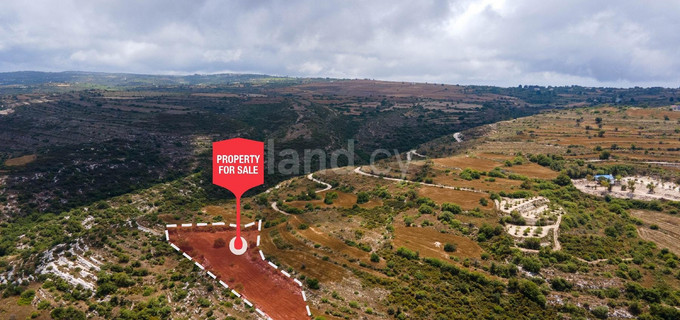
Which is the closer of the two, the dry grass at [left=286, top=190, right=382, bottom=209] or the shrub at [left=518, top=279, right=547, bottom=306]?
the shrub at [left=518, top=279, right=547, bottom=306]

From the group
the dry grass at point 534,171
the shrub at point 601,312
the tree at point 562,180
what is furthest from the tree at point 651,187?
the shrub at point 601,312

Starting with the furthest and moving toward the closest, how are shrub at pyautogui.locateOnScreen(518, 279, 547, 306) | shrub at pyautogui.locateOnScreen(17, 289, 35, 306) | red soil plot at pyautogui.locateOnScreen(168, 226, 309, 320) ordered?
shrub at pyautogui.locateOnScreen(518, 279, 547, 306), shrub at pyautogui.locateOnScreen(17, 289, 35, 306), red soil plot at pyautogui.locateOnScreen(168, 226, 309, 320)

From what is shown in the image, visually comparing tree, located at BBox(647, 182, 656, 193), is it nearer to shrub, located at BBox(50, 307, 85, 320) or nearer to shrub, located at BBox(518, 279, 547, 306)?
shrub, located at BBox(518, 279, 547, 306)

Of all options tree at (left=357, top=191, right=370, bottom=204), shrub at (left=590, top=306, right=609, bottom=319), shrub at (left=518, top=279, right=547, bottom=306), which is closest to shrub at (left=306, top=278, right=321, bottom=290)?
shrub at (left=518, top=279, right=547, bottom=306)

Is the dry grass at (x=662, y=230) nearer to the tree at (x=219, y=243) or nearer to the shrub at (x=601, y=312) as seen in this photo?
the shrub at (x=601, y=312)

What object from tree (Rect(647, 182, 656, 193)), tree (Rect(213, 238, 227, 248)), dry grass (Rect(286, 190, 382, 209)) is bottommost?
dry grass (Rect(286, 190, 382, 209))

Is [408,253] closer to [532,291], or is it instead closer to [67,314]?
[532,291]

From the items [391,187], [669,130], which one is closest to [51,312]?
[391,187]

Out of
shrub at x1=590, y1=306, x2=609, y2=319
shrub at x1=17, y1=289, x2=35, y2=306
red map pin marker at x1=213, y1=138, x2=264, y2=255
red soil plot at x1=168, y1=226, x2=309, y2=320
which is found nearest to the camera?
red map pin marker at x1=213, y1=138, x2=264, y2=255

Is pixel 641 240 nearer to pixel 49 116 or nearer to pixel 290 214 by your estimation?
A: pixel 290 214
